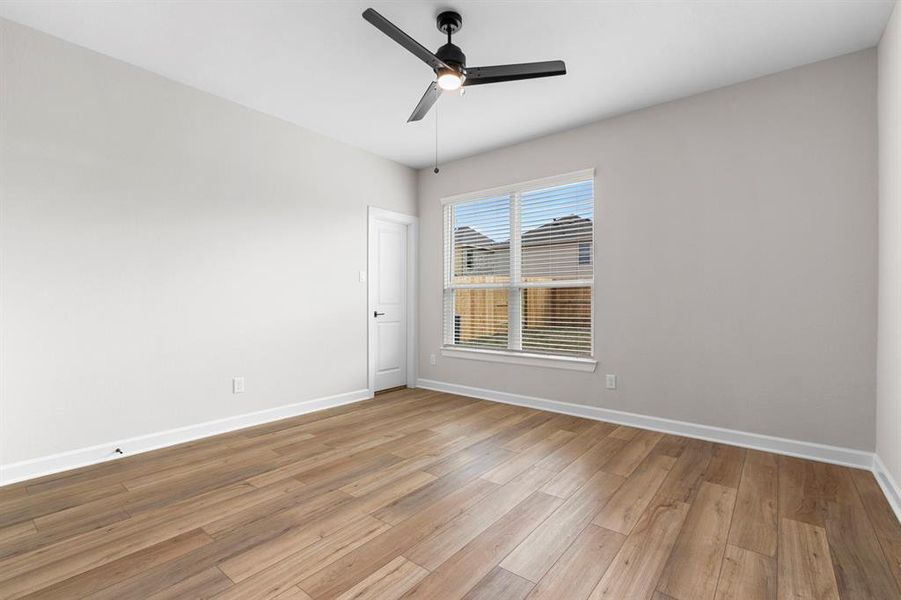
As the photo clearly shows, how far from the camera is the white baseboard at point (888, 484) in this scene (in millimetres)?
2127

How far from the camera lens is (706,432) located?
3266 millimetres

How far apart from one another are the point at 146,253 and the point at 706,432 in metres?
4.47

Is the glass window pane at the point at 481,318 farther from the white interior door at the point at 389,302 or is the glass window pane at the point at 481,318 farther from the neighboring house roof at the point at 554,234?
the white interior door at the point at 389,302

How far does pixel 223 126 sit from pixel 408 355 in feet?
10.3

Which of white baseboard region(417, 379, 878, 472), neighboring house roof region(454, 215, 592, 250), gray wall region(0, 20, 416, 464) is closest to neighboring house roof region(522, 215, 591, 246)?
neighboring house roof region(454, 215, 592, 250)

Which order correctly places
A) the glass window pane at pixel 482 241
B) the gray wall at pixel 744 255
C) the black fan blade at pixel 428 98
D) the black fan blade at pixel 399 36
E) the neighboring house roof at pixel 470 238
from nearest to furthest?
1. the black fan blade at pixel 399 36
2. the black fan blade at pixel 428 98
3. the gray wall at pixel 744 255
4. the glass window pane at pixel 482 241
5. the neighboring house roof at pixel 470 238

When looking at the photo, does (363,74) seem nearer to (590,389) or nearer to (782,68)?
(782,68)

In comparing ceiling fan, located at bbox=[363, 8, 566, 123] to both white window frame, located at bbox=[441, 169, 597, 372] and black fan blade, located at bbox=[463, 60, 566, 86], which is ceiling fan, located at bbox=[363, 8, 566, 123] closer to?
black fan blade, located at bbox=[463, 60, 566, 86]

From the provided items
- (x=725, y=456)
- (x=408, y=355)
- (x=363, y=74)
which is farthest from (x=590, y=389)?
(x=363, y=74)

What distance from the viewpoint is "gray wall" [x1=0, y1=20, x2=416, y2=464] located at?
2.56m

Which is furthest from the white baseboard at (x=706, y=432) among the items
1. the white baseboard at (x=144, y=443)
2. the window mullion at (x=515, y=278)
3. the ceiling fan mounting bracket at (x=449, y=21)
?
the ceiling fan mounting bracket at (x=449, y=21)

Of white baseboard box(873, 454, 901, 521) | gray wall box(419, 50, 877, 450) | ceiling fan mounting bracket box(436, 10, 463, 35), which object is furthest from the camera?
gray wall box(419, 50, 877, 450)

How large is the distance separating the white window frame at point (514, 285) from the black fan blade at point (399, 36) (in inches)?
86.0

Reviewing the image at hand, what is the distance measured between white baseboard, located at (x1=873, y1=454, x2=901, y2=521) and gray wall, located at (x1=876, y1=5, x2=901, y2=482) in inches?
1.8
